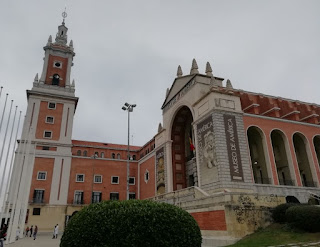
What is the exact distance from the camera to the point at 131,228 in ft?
23.8

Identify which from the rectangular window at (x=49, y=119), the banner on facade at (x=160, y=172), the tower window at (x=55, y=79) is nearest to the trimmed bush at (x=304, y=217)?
the banner on facade at (x=160, y=172)

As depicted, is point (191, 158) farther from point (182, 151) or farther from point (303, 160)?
point (303, 160)

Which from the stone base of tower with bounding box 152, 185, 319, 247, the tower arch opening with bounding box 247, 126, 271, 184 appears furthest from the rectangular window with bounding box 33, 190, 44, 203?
the tower arch opening with bounding box 247, 126, 271, 184

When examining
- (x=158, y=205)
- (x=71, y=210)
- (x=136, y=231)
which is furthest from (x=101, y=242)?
(x=71, y=210)

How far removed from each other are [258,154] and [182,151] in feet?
30.1

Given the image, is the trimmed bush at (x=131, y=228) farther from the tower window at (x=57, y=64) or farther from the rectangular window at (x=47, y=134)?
the tower window at (x=57, y=64)

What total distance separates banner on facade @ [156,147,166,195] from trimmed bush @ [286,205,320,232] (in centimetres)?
1875

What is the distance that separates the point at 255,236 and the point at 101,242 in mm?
10333

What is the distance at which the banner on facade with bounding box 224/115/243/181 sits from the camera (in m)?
21.7

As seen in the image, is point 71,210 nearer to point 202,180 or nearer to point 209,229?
point 202,180

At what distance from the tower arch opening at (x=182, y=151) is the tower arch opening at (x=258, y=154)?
21.8 ft

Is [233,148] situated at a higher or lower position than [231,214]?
higher

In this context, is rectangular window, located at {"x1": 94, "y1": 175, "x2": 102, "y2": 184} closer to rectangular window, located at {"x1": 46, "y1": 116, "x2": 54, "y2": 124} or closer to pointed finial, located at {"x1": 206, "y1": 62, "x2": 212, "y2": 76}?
rectangular window, located at {"x1": 46, "y1": 116, "x2": 54, "y2": 124}

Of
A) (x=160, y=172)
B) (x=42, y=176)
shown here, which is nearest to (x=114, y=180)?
(x=42, y=176)
